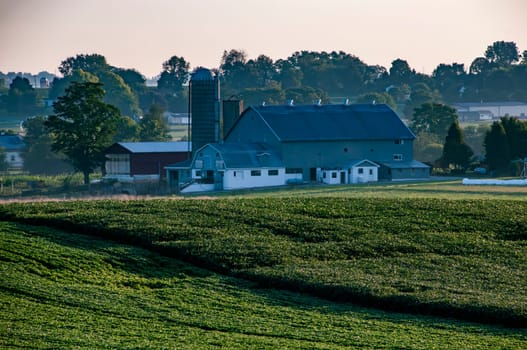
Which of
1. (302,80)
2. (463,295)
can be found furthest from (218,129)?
(302,80)

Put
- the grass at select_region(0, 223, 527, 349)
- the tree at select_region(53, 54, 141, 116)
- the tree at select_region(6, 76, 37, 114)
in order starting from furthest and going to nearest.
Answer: the tree at select_region(6, 76, 37, 114) → the tree at select_region(53, 54, 141, 116) → the grass at select_region(0, 223, 527, 349)

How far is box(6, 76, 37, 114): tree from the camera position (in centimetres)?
16425

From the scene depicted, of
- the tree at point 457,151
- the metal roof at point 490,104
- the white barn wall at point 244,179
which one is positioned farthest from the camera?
the metal roof at point 490,104

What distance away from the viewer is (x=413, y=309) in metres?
27.4

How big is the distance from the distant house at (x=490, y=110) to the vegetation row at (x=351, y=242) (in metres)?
112

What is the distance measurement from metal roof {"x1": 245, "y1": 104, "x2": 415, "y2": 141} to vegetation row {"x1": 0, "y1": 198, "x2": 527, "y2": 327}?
30032mm

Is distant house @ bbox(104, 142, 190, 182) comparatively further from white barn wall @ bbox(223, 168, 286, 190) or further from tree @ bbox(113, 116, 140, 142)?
tree @ bbox(113, 116, 140, 142)

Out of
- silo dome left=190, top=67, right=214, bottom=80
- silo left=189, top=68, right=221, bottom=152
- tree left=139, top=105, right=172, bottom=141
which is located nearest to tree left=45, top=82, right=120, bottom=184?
silo left=189, top=68, right=221, bottom=152

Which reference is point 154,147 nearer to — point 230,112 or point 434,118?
point 230,112

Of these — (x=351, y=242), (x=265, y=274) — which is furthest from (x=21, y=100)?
(x=265, y=274)

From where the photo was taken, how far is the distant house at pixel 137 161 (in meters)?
76.1

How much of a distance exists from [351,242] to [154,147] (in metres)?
45.1

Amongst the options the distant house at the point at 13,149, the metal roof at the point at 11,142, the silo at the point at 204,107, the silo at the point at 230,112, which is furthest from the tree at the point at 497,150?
the metal roof at the point at 11,142

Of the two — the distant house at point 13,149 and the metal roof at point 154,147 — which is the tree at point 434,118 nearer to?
the metal roof at point 154,147
